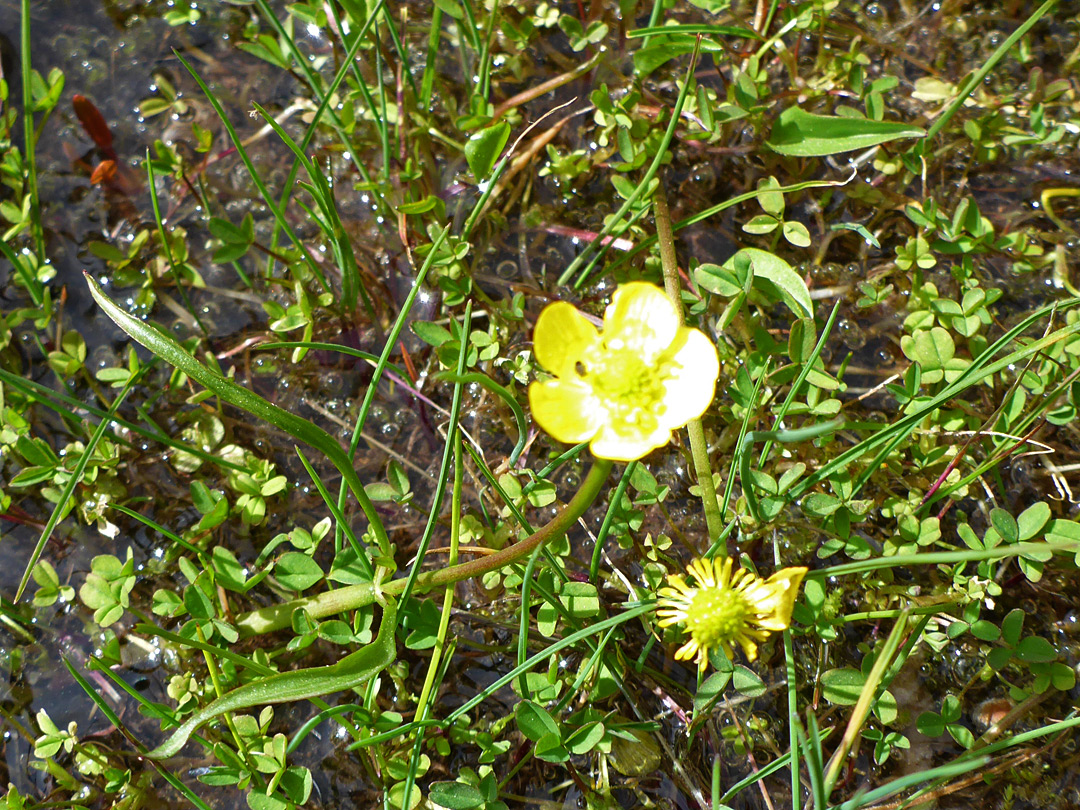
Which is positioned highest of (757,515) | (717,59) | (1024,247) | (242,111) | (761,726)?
(242,111)

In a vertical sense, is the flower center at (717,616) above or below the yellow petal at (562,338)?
below

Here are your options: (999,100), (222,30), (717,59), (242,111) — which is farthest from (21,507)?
(999,100)

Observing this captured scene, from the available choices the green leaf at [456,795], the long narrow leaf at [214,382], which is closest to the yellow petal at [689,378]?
the long narrow leaf at [214,382]

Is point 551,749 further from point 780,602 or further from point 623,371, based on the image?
point 623,371

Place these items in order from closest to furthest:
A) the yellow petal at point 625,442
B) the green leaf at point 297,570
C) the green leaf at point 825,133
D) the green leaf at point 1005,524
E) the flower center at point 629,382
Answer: the yellow petal at point 625,442 < the flower center at point 629,382 < the green leaf at point 1005,524 < the green leaf at point 297,570 < the green leaf at point 825,133

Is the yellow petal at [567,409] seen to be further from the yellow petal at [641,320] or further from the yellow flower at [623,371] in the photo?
the yellow petal at [641,320]

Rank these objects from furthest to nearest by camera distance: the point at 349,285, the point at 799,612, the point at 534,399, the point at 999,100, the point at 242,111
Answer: the point at 242,111 → the point at 999,100 → the point at 349,285 → the point at 799,612 → the point at 534,399

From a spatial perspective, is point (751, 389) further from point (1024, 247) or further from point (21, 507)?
point (21, 507)
